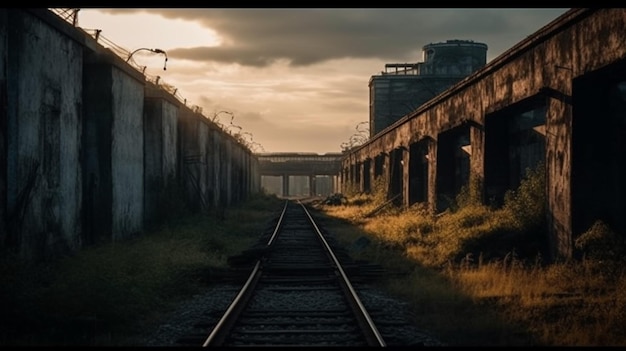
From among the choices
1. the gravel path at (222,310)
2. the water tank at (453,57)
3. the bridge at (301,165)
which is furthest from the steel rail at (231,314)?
the bridge at (301,165)

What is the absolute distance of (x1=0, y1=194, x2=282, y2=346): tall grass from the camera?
7.17 metres

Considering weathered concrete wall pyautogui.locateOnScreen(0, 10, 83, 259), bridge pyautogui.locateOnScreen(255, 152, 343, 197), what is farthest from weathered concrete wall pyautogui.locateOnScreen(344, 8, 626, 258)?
bridge pyautogui.locateOnScreen(255, 152, 343, 197)

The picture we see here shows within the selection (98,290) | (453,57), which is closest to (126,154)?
(98,290)

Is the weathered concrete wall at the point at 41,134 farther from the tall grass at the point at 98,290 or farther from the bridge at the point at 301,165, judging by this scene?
the bridge at the point at 301,165

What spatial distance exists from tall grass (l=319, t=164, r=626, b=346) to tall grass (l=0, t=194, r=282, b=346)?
10.8ft

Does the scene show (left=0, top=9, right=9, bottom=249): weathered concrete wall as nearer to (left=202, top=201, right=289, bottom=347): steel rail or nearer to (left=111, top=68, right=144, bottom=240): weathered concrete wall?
(left=202, top=201, right=289, bottom=347): steel rail

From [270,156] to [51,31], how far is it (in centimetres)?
8316

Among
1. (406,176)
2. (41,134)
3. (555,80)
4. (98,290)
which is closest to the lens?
(98,290)

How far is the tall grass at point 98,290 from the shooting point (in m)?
7.17

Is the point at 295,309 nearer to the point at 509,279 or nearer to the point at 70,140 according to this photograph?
the point at 509,279

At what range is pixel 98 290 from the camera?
8.33m

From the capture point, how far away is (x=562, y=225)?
11.1 meters

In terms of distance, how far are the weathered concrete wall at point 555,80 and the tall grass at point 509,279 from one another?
750 mm

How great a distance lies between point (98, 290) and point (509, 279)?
5.70m
